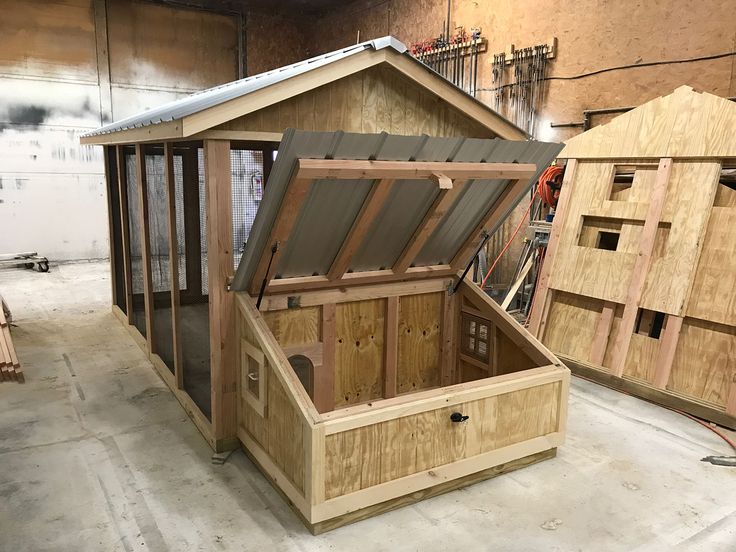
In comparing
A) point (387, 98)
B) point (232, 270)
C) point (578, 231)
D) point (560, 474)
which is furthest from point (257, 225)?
point (578, 231)

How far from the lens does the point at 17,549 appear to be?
244 cm

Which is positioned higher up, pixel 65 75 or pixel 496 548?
pixel 65 75

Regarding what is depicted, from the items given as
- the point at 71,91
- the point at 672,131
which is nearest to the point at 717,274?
the point at 672,131

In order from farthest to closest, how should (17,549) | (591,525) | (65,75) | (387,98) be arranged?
(65,75) < (387,98) < (591,525) < (17,549)

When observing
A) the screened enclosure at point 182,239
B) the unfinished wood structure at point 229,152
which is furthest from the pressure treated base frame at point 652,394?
the screened enclosure at point 182,239

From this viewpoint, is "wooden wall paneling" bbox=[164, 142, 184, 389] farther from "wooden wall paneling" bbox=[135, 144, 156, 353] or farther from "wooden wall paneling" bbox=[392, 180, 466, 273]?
"wooden wall paneling" bbox=[392, 180, 466, 273]

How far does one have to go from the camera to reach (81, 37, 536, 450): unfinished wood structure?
2.91m

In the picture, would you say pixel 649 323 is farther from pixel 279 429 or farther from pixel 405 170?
pixel 279 429

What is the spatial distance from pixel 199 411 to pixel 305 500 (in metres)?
1.26

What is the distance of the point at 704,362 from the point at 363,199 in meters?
2.63

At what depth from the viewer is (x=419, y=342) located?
12.9 ft

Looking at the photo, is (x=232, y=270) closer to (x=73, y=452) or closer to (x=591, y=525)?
(x=73, y=452)

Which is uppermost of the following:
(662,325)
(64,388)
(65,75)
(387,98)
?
(65,75)

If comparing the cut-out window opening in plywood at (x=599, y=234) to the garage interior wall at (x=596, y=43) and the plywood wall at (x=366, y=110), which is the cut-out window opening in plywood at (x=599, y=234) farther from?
the plywood wall at (x=366, y=110)
